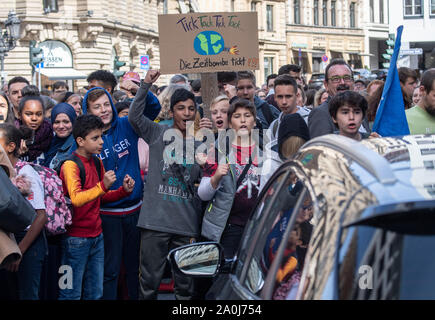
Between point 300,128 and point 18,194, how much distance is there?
6.54 ft

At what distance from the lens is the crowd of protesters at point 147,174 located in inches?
215

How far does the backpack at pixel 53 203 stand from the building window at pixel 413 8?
138 ft

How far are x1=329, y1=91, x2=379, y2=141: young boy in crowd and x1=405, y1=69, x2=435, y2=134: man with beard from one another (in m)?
0.93

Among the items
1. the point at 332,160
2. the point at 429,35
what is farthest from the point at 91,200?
the point at 429,35

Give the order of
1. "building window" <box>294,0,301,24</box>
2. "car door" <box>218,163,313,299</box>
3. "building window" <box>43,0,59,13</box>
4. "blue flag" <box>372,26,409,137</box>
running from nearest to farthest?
"car door" <box>218,163,313,299</box>, "blue flag" <box>372,26,409,137</box>, "building window" <box>43,0,59,13</box>, "building window" <box>294,0,301,24</box>

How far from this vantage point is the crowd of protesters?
5473mm

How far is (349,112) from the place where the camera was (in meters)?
5.31

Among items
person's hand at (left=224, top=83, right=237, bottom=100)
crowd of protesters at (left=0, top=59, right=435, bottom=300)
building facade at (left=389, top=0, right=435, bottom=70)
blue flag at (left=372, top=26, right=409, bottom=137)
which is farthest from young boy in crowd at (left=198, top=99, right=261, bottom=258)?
building facade at (left=389, top=0, right=435, bottom=70)

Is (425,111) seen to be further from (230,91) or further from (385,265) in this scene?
(385,265)

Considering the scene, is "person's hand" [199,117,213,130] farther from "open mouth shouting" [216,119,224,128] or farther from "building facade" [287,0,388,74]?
"building facade" [287,0,388,74]

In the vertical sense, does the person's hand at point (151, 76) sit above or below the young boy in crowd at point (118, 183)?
above

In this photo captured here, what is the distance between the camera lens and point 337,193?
7.15 ft

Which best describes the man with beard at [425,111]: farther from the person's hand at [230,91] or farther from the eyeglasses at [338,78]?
the person's hand at [230,91]

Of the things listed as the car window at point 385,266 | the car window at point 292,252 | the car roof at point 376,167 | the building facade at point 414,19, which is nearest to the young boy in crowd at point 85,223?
the car window at point 292,252
